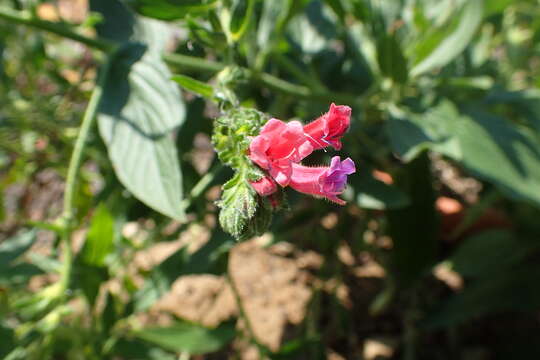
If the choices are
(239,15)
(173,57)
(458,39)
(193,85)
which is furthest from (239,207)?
(458,39)

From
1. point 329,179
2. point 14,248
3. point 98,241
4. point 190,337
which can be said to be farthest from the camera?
point 190,337

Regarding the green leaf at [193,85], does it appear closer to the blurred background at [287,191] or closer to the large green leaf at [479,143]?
the blurred background at [287,191]

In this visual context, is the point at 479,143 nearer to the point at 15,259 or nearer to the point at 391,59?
the point at 391,59

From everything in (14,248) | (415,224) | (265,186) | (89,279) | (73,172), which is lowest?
(415,224)

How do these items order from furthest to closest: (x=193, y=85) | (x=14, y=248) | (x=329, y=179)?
(x=14, y=248), (x=193, y=85), (x=329, y=179)

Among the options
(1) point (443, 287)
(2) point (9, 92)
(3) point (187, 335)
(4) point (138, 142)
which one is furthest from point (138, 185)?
(1) point (443, 287)

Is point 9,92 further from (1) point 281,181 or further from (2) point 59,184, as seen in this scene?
(1) point 281,181

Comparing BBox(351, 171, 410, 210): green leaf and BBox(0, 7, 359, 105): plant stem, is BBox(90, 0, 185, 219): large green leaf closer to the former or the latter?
BBox(0, 7, 359, 105): plant stem
